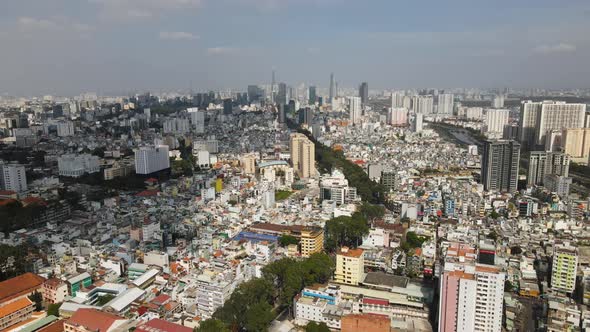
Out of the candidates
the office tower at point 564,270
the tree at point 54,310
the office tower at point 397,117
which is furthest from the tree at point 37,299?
the office tower at point 397,117

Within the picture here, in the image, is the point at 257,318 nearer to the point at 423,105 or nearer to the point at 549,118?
the point at 549,118

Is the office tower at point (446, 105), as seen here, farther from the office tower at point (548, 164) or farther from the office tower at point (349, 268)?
the office tower at point (349, 268)

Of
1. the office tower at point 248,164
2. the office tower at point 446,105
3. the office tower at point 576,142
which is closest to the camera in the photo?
the office tower at point 248,164

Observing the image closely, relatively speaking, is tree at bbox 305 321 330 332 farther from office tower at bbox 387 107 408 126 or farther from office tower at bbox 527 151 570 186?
office tower at bbox 387 107 408 126

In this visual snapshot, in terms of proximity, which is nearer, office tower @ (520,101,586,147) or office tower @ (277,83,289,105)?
office tower @ (520,101,586,147)

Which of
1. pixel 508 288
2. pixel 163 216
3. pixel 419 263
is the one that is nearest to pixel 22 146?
pixel 163 216

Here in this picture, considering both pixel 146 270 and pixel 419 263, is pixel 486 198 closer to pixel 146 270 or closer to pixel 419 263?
pixel 419 263

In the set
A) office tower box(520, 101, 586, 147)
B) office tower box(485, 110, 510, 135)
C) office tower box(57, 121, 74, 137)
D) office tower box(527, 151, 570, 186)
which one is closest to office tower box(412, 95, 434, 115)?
office tower box(485, 110, 510, 135)
